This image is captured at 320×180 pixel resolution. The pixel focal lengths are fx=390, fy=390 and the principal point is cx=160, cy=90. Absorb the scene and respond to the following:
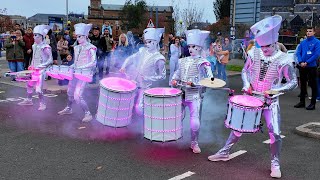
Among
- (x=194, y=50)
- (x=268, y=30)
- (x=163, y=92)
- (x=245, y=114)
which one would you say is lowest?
(x=245, y=114)

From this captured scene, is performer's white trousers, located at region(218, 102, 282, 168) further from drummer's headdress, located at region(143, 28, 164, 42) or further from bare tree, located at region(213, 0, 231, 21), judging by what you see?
bare tree, located at region(213, 0, 231, 21)

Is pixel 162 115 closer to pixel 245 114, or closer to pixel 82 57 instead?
pixel 245 114

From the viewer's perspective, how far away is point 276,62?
508cm

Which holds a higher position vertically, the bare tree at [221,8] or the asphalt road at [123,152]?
the bare tree at [221,8]

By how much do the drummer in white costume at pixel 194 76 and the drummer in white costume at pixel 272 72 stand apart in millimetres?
863

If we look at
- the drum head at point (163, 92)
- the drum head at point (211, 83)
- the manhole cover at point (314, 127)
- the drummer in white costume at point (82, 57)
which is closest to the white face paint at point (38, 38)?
the drummer in white costume at point (82, 57)

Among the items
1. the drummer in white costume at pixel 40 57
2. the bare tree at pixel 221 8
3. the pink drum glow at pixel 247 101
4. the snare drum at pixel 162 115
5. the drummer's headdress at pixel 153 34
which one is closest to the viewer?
the pink drum glow at pixel 247 101

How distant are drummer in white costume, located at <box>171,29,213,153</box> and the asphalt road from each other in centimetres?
45

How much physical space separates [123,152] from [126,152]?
1.8 inches

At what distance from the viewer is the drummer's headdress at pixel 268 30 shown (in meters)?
4.93

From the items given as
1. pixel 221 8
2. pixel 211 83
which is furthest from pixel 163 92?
pixel 221 8

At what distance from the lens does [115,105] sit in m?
6.15

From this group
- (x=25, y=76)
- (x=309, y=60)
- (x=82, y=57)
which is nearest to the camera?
(x=82, y=57)

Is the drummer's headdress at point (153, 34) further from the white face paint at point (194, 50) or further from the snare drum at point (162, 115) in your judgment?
the snare drum at point (162, 115)
